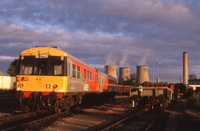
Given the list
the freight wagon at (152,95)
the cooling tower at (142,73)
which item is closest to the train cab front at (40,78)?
the freight wagon at (152,95)

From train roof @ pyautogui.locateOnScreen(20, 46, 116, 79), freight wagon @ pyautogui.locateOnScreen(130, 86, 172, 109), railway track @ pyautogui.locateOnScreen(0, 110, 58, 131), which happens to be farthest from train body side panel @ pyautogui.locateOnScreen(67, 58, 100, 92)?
freight wagon @ pyautogui.locateOnScreen(130, 86, 172, 109)

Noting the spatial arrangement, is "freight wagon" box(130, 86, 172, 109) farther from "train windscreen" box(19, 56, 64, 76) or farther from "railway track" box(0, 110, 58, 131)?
"railway track" box(0, 110, 58, 131)

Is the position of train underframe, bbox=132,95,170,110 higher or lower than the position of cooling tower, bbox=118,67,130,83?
lower

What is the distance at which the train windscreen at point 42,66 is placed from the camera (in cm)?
1195

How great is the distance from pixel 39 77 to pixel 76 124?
3182mm

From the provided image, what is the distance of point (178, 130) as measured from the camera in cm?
940

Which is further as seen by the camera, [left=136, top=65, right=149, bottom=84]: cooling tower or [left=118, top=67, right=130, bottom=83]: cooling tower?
[left=118, top=67, right=130, bottom=83]: cooling tower

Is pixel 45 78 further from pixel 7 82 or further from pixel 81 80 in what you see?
pixel 7 82

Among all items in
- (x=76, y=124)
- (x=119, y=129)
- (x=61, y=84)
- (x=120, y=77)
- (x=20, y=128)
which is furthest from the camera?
(x=120, y=77)

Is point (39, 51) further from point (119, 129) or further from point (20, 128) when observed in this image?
point (119, 129)

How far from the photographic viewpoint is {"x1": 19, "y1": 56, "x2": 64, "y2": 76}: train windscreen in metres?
12.0

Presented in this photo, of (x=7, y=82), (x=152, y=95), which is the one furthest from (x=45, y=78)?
(x=7, y=82)

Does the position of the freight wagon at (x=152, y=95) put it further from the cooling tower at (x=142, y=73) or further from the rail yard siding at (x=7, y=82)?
the cooling tower at (x=142, y=73)

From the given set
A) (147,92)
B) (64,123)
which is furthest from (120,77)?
(64,123)
